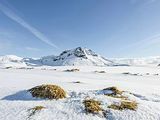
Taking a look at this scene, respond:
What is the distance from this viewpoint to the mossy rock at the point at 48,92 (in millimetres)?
13771

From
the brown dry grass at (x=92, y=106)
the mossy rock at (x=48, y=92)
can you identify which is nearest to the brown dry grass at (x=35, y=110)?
the mossy rock at (x=48, y=92)

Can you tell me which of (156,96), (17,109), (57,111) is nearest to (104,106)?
(57,111)

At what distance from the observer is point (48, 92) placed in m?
14.0

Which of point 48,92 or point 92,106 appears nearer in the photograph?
point 92,106

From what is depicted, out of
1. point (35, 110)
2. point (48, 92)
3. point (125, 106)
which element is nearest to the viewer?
point (35, 110)

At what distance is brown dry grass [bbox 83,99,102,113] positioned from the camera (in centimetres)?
1193

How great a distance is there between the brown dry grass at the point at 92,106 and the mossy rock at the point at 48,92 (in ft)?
6.06

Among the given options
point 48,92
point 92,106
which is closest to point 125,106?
point 92,106

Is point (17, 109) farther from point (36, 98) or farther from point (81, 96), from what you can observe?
point (81, 96)

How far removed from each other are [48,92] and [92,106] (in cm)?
315

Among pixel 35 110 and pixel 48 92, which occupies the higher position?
pixel 48 92

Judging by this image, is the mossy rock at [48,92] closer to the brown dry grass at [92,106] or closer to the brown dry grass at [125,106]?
the brown dry grass at [92,106]

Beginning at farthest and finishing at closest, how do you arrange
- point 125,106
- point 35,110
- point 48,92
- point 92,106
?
1. point 48,92
2. point 125,106
3. point 92,106
4. point 35,110

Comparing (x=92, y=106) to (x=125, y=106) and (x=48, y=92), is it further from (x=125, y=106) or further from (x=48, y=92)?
(x=48, y=92)
